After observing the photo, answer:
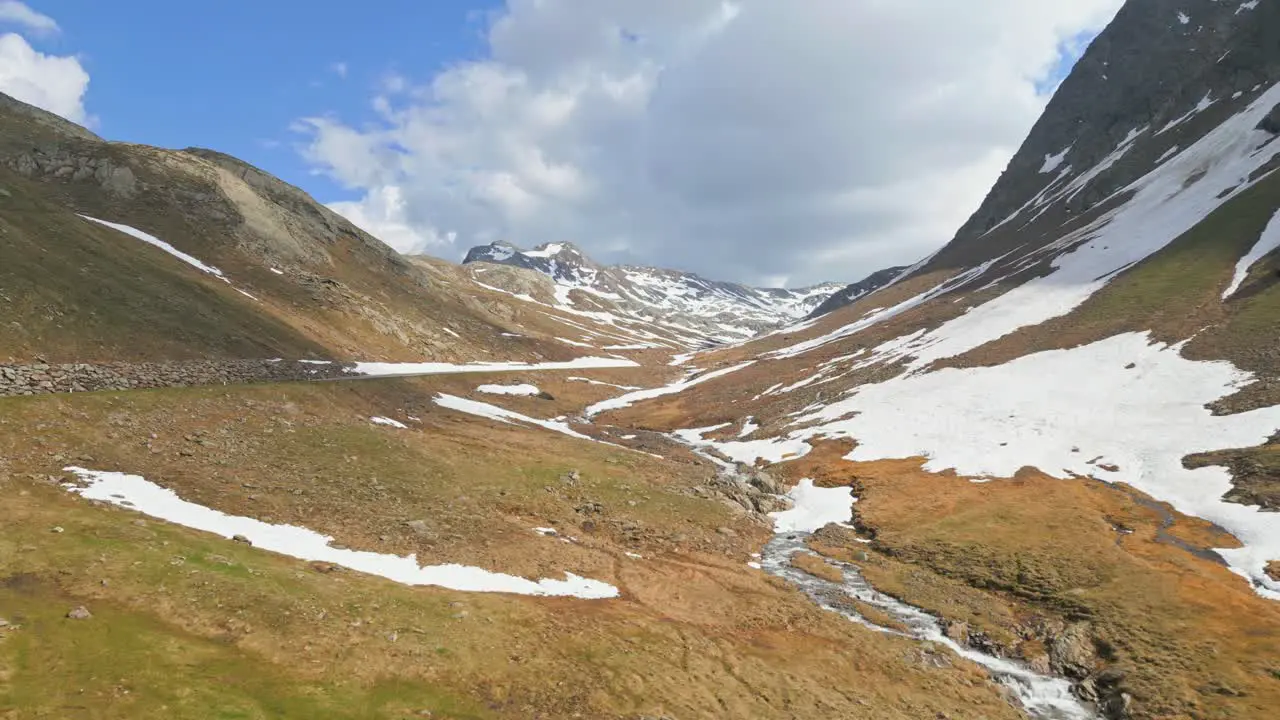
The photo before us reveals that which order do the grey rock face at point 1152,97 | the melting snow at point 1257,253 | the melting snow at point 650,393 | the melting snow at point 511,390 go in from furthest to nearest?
the grey rock face at point 1152,97 < the melting snow at point 650,393 < the melting snow at point 511,390 < the melting snow at point 1257,253

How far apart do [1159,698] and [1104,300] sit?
7989cm

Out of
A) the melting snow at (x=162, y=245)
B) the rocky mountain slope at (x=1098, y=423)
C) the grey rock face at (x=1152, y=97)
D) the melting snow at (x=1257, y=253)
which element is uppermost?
the grey rock face at (x=1152, y=97)

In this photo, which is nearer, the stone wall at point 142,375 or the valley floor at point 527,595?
the valley floor at point 527,595

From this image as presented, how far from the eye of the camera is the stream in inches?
920

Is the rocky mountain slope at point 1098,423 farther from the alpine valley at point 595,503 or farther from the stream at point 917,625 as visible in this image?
the stream at point 917,625

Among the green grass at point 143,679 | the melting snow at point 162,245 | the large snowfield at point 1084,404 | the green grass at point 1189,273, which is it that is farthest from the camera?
the melting snow at point 162,245

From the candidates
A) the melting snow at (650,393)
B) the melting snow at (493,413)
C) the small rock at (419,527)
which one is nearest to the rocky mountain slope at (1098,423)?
the melting snow at (650,393)

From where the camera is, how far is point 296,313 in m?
83.3

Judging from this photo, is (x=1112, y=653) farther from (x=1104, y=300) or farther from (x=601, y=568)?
(x=1104, y=300)

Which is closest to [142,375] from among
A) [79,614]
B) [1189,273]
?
[79,614]

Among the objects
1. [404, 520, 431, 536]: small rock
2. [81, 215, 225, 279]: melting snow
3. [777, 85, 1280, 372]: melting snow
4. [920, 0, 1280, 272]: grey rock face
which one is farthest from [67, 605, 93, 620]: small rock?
[920, 0, 1280, 272]: grey rock face

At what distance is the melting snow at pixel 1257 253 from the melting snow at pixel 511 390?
296ft

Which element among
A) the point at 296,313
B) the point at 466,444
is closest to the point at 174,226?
the point at 296,313

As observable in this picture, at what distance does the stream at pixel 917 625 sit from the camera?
23.4 m
